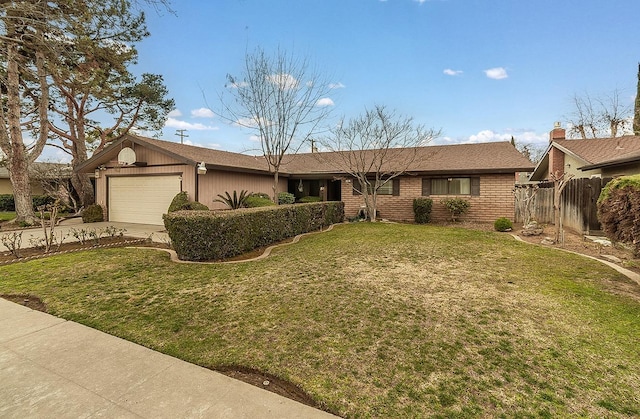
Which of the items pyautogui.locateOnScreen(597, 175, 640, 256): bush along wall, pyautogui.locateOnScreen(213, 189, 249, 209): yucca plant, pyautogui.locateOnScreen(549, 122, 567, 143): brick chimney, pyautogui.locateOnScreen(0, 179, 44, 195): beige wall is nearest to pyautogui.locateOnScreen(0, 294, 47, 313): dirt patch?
pyautogui.locateOnScreen(213, 189, 249, 209): yucca plant

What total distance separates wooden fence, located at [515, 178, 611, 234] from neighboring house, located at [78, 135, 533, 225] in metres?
1.18

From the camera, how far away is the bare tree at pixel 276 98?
36.4ft

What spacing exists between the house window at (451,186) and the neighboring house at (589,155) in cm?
344

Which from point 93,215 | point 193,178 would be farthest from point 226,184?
point 93,215

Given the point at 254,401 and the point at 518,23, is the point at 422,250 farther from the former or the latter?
the point at 518,23

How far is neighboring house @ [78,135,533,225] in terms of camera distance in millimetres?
12320

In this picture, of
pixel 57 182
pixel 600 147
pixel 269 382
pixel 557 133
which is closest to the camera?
pixel 269 382

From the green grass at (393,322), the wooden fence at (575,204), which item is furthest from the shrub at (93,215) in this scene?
the wooden fence at (575,204)

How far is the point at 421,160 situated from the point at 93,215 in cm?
1566

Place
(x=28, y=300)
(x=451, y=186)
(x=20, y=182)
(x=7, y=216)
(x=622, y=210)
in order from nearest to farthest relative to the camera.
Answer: (x=28, y=300) → (x=622, y=210) → (x=20, y=182) → (x=451, y=186) → (x=7, y=216)

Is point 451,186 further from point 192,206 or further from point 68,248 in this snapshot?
point 68,248

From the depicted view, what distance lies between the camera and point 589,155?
44.9 ft

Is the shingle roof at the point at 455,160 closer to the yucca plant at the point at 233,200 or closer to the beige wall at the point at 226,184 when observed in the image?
the beige wall at the point at 226,184

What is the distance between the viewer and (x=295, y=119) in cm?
1163
